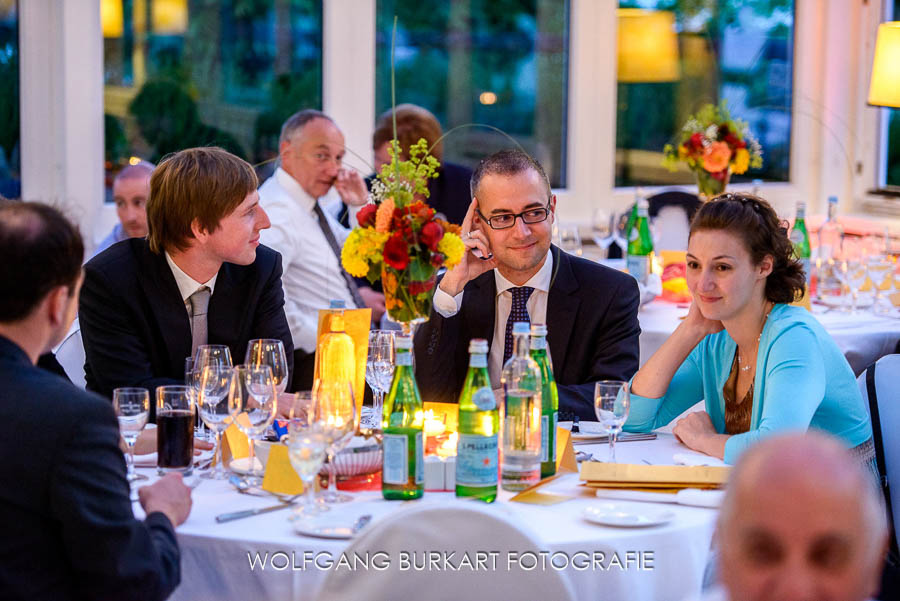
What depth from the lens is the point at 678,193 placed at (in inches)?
247

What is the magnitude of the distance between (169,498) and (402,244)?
2.15 feet

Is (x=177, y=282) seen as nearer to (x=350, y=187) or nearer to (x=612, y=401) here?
A: (x=612, y=401)

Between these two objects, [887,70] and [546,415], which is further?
[887,70]

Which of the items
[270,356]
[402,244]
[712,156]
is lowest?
[270,356]

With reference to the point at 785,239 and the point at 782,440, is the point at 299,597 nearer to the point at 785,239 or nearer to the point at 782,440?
the point at 782,440

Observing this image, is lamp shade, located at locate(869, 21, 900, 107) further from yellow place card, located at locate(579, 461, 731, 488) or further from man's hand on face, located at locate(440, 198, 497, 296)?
yellow place card, located at locate(579, 461, 731, 488)

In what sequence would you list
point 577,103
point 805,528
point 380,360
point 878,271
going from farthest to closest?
point 577,103
point 878,271
point 380,360
point 805,528

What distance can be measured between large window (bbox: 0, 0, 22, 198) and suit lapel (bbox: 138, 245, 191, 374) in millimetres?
2382

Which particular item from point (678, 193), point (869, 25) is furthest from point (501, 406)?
point (869, 25)

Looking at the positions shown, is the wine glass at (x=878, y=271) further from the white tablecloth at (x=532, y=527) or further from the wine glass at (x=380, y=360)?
the white tablecloth at (x=532, y=527)

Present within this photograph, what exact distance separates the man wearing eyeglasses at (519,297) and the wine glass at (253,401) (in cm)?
93

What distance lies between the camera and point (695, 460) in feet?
7.68

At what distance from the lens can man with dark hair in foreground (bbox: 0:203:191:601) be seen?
163 cm

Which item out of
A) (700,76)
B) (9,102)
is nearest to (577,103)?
(700,76)
